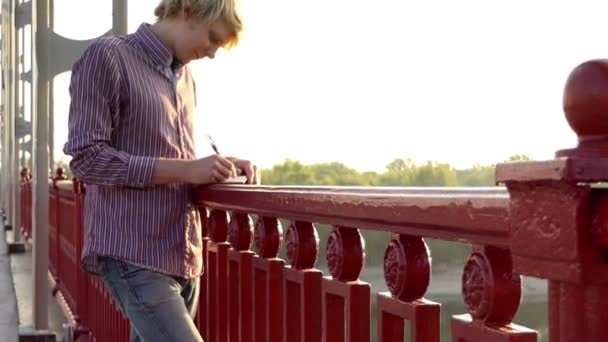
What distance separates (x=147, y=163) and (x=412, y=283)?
3.95ft

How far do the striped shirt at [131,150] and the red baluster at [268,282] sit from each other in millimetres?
392

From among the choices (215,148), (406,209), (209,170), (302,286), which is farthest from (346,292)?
(215,148)

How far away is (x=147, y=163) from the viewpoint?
7.82ft

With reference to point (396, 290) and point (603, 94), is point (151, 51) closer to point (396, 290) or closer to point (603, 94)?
point (396, 290)

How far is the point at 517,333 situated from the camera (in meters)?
1.03

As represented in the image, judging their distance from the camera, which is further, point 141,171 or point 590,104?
point 141,171

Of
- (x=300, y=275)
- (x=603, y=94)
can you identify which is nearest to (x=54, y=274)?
(x=300, y=275)

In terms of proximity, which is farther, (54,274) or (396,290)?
(54,274)

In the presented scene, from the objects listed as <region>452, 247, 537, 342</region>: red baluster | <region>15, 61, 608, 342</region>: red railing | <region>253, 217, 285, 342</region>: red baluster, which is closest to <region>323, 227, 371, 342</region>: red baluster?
<region>15, 61, 608, 342</region>: red railing

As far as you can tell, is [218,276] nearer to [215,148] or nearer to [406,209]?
[215,148]

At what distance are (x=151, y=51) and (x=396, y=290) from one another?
133cm

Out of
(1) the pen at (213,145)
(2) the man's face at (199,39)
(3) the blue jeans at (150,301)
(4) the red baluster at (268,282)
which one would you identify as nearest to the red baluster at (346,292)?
(4) the red baluster at (268,282)

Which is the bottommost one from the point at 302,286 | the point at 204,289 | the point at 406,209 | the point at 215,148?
the point at 204,289

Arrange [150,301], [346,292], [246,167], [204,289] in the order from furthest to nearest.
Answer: [204,289] < [246,167] < [150,301] < [346,292]
